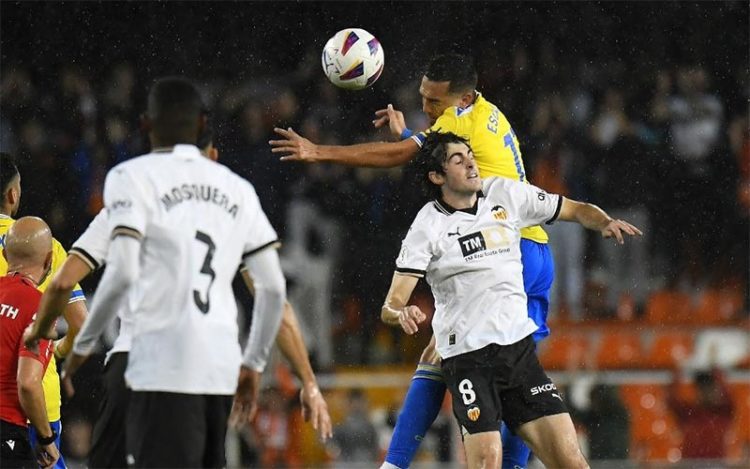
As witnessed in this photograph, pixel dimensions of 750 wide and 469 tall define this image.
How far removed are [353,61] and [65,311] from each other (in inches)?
89.8

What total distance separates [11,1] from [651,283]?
281 inches

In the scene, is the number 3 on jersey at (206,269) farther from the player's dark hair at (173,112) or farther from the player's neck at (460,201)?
the player's neck at (460,201)

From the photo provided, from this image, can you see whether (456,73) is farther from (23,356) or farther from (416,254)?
(23,356)

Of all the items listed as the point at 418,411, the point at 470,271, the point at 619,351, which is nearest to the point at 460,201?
the point at 470,271

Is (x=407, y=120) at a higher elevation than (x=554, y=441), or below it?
higher

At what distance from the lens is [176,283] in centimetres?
404

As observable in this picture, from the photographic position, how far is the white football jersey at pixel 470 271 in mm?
6023

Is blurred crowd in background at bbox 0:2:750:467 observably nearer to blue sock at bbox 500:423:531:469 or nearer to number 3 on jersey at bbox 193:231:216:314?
blue sock at bbox 500:423:531:469

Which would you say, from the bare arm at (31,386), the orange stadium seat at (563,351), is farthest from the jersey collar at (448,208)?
the orange stadium seat at (563,351)

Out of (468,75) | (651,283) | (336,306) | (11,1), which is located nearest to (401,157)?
(468,75)

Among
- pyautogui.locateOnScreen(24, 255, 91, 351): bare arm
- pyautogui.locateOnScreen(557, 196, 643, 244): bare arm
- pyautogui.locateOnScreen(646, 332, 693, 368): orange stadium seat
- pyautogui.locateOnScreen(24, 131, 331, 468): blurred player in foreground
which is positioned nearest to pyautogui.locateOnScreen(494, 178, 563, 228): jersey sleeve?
pyautogui.locateOnScreen(557, 196, 643, 244): bare arm

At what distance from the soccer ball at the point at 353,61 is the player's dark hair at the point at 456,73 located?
1.71 feet

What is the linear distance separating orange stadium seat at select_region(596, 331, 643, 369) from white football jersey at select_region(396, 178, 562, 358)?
17.4ft

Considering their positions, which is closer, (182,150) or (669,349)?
(182,150)
